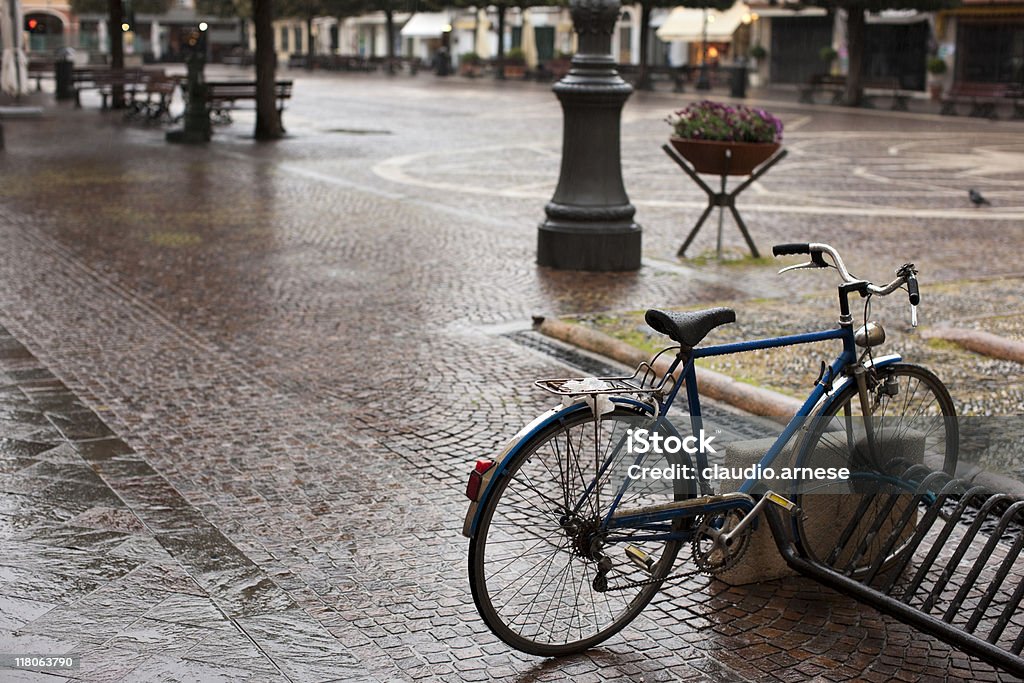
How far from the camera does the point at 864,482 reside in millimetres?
4402

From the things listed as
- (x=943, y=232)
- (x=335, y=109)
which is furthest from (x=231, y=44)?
(x=943, y=232)

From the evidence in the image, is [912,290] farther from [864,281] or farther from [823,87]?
[823,87]

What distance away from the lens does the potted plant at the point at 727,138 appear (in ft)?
34.4

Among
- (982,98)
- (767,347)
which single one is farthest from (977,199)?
(982,98)

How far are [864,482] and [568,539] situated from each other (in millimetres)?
1052

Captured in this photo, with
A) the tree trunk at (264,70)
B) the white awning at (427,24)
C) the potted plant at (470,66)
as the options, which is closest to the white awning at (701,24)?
the potted plant at (470,66)

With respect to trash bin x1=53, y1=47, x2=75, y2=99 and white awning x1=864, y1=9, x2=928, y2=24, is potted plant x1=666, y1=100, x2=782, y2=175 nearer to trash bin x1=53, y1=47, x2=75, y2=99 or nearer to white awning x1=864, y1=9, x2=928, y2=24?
trash bin x1=53, y1=47, x2=75, y2=99

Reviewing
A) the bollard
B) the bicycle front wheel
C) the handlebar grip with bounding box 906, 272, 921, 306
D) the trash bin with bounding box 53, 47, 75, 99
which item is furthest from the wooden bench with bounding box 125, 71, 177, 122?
the handlebar grip with bounding box 906, 272, 921, 306

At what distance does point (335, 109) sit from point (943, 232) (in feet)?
70.5

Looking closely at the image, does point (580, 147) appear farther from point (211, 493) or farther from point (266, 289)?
point (211, 493)

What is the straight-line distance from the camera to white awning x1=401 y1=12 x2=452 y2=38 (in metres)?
70.4

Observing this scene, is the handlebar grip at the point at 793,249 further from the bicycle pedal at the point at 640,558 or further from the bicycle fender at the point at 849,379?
the bicycle pedal at the point at 640,558

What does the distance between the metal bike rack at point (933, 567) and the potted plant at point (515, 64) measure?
51690mm

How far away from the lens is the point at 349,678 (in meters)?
3.81
